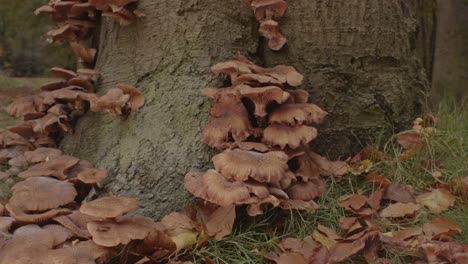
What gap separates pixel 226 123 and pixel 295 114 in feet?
1.32

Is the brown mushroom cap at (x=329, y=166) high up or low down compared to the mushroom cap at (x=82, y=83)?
down

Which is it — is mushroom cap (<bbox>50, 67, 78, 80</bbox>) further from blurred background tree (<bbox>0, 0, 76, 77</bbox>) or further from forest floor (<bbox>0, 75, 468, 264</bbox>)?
blurred background tree (<bbox>0, 0, 76, 77</bbox>)

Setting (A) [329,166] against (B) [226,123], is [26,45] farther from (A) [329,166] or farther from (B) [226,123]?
(A) [329,166]

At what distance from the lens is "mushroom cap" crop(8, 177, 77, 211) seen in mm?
2604

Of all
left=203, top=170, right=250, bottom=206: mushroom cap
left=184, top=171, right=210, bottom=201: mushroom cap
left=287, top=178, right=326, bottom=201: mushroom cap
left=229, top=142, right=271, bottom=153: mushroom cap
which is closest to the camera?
left=203, top=170, right=250, bottom=206: mushroom cap

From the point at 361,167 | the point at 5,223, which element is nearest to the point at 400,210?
the point at 361,167

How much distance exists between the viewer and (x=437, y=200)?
299cm

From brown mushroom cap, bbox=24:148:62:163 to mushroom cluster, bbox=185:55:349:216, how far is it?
1.02 m

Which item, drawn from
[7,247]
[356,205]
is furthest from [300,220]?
[7,247]

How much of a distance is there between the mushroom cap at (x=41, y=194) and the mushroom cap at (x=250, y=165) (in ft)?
2.73

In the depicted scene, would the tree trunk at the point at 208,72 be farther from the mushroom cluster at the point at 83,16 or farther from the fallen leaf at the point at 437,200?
the fallen leaf at the point at 437,200

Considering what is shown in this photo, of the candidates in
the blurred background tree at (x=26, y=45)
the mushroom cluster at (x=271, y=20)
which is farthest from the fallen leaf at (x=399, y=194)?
the blurred background tree at (x=26, y=45)

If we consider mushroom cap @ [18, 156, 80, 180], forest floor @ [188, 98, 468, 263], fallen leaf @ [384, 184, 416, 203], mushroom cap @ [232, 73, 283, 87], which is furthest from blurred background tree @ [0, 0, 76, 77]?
fallen leaf @ [384, 184, 416, 203]

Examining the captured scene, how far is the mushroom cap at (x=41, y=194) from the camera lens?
2.60 m
